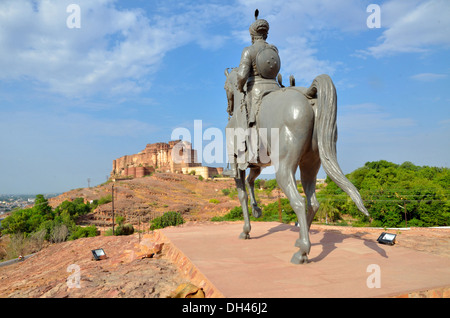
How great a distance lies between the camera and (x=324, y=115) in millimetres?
3607

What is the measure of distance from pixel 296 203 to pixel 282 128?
98 centimetres

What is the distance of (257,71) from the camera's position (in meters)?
4.88

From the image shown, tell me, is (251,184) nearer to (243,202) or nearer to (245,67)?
(243,202)

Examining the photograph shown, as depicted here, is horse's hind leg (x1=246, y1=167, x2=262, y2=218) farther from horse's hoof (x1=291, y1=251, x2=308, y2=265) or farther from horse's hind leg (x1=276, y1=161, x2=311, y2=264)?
horse's hoof (x1=291, y1=251, x2=308, y2=265)

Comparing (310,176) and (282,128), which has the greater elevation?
(282,128)

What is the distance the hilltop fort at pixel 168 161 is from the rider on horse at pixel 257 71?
7756 centimetres

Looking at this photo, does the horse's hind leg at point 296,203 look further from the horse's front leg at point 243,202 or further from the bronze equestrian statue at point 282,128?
the horse's front leg at point 243,202

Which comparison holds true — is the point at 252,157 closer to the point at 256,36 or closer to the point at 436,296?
the point at 256,36

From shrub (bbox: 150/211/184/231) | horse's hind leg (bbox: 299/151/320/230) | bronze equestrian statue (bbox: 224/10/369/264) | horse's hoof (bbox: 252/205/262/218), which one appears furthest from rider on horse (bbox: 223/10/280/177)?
shrub (bbox: 150/211/184/231)

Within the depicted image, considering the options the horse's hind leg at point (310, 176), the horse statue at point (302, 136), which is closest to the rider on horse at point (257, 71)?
the horse statue at point (302, 136)

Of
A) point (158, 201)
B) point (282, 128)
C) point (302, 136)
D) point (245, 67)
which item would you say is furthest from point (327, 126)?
point (158, 201)

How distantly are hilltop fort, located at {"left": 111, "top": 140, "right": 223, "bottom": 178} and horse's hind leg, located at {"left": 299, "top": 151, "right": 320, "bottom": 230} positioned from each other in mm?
77985
